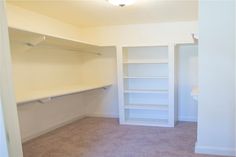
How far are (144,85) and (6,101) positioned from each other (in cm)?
369

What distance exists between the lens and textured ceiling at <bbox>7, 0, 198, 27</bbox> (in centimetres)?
274

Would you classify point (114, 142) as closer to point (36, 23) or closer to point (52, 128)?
point (52, 128)

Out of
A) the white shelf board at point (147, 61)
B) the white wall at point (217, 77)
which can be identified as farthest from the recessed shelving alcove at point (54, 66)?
the white wall at point (217, 77)

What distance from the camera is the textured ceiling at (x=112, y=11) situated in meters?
2.74

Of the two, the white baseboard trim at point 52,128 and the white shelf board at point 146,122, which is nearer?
the white baseboard trim at point 52,128

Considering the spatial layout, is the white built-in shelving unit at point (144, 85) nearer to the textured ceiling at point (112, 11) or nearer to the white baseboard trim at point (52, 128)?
the textured ceiling at point (112, 11)

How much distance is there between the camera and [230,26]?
7.98ft

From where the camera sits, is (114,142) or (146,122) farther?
(146,122)

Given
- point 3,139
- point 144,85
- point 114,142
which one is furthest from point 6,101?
point 144,85

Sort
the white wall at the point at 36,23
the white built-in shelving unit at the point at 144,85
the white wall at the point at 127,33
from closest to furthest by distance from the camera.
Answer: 1. the white wall at the point at 36,23
2. the white wall at the point at 127,33
3. the white built-in shelving unit at the point at 144,85

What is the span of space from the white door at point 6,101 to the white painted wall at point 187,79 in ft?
11.9

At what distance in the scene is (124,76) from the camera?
4125 millimetres

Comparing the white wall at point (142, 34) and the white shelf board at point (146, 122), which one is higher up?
the white wall at point (142, 34)

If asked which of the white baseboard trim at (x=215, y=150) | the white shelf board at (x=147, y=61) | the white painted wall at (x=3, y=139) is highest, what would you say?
the white shelf board at (x=147, y=61)
